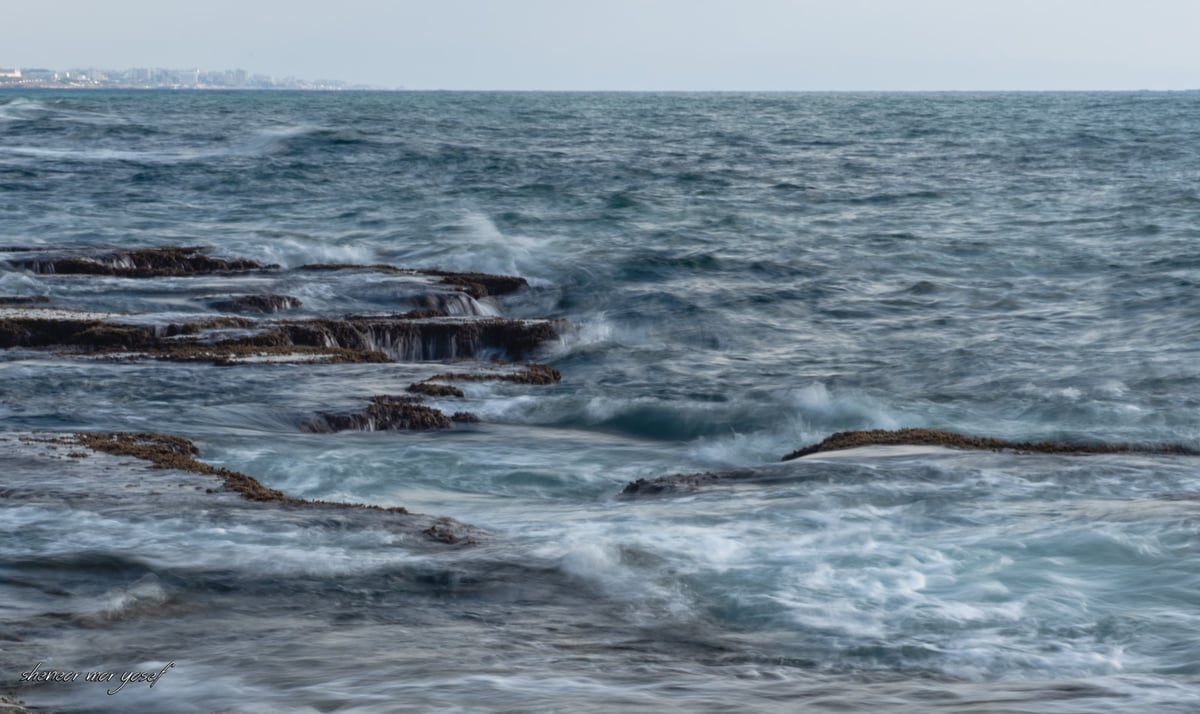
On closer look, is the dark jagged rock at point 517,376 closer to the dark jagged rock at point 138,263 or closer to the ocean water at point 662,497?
the ocean water at point 662,497

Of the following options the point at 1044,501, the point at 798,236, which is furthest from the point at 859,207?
the point at 1044,501

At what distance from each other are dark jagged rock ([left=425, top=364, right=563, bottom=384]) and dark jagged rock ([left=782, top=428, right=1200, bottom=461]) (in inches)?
130

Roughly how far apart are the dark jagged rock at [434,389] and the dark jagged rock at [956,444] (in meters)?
2.93

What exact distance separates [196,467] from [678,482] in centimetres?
288

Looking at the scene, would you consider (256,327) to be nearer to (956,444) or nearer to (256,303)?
(256,303)

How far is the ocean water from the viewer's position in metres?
4.82

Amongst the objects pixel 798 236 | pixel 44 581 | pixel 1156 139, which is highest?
pixel 1156 139

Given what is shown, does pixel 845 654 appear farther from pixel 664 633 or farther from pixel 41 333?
pixel 41 333

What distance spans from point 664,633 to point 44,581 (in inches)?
106

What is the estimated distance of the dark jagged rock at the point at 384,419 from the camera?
936cm

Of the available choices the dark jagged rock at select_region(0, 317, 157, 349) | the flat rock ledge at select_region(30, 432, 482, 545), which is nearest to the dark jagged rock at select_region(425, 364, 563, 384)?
the flat rock ledge at select_region(30, 432, 482, 545)

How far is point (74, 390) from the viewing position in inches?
391

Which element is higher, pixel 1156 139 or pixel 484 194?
pixel 1156 139

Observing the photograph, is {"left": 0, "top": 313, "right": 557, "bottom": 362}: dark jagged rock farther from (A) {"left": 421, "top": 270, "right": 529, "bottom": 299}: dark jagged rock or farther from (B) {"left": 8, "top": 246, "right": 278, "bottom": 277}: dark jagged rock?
(B) {"left": 8, "top": 246, "right": 278, "bottom": 277}: dark jagged rock
